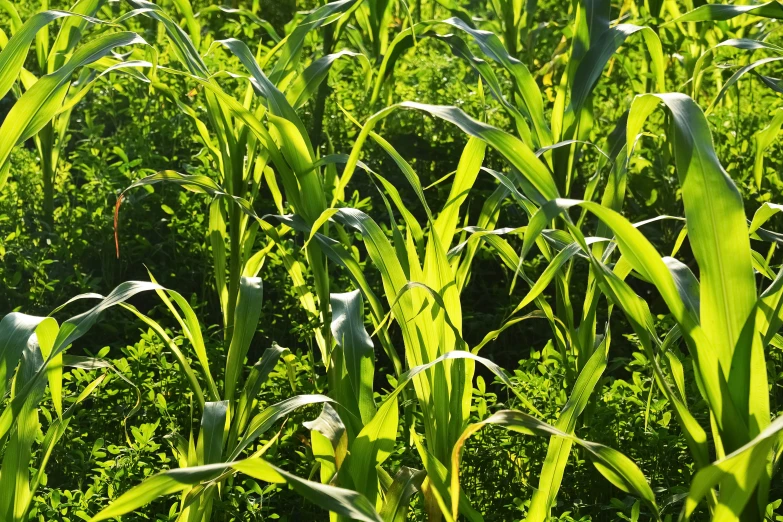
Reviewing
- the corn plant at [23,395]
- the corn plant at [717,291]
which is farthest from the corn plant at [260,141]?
the corn plant at [717,291]

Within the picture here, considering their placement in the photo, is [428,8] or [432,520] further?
[428,8]

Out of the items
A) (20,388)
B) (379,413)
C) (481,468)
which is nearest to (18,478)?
(20,388)

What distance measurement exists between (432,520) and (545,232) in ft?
1.79

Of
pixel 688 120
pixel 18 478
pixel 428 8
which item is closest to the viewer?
pixel 688 120

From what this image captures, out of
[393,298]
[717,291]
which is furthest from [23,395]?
[717,291]

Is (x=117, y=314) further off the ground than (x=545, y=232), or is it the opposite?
(x=545, y=232)

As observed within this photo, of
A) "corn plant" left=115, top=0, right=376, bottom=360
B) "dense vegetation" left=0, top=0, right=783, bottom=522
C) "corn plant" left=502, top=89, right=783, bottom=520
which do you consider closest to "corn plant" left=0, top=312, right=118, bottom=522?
"dense vegetation" left=0, top=0, right=783, bottom=522

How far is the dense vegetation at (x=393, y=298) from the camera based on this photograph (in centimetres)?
112

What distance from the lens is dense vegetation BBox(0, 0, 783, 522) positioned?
1122 mm

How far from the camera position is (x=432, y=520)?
141 cm

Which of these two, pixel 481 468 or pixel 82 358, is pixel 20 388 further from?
pixel 481 468

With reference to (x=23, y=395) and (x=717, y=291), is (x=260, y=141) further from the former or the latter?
(x=717, y=291)

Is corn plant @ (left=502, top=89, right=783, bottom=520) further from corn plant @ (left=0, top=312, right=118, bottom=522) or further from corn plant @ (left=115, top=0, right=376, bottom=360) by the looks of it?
corn plant @ (left=0, top=312, right=118, bottom=522)

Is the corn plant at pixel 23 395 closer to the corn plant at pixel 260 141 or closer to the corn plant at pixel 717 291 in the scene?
the corn plant at pixel 260 141
